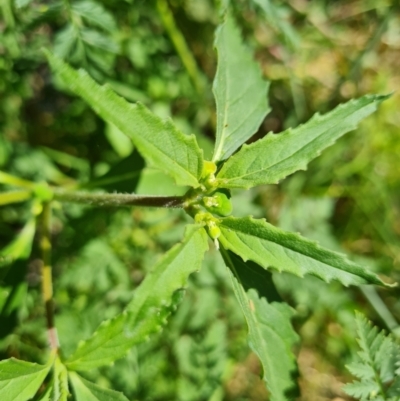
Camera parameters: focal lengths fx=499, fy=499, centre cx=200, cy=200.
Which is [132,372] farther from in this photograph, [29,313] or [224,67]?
[224,67]

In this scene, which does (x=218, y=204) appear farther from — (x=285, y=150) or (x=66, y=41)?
A: (x=66, y=41)

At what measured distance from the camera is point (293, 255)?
5.17ft

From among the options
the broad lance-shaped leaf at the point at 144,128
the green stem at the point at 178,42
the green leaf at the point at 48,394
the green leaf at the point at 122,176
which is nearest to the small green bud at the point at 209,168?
the broad lance-shaped leaf at the point at 144,128

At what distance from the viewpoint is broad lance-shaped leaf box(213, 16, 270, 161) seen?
72.6 inches

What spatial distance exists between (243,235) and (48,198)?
974 millimetres

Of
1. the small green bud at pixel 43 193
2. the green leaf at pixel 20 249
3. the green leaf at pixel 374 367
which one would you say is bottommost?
the green leaf at pixel 374 367

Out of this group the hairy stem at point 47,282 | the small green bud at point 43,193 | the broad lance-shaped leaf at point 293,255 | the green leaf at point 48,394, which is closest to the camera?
the broad lance-shaped leaf at point 293,255

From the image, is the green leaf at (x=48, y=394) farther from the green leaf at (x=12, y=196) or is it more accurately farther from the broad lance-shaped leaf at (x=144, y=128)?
the broad lance-shaped leaf at (x=144, y=128)

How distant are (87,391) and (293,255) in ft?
3.10

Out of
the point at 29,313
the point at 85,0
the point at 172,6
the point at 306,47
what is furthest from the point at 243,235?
the point at 306,47

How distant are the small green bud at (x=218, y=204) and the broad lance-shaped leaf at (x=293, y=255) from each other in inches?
3.0

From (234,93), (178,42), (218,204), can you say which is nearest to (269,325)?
(218,204)

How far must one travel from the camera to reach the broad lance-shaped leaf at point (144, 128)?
1506 millimetres

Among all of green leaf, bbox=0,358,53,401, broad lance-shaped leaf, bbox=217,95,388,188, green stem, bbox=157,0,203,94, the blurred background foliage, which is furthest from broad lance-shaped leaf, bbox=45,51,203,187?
green stem, bbox=157,0,203,94
